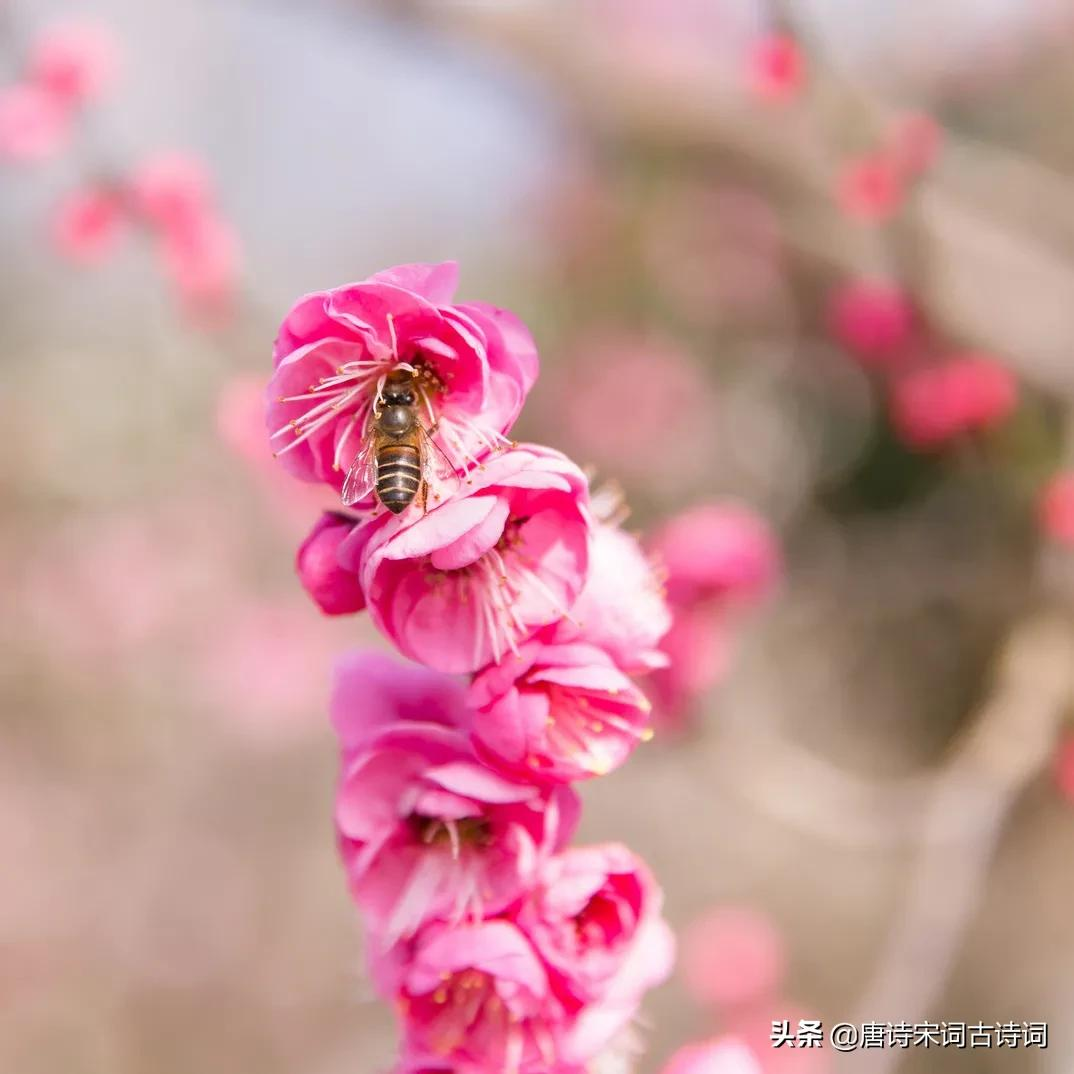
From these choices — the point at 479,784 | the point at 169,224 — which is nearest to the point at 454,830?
the point at 479,784

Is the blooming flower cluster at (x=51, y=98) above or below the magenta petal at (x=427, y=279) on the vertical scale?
above

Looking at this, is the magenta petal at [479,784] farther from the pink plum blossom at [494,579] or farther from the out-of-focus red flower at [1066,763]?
the out-of-focus red flower at [1066,763]

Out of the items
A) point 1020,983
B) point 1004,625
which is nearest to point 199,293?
point 1004,625

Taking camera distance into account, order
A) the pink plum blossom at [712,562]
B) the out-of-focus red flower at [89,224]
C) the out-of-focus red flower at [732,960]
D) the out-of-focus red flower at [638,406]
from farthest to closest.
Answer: the out-of-focus red flower at [638,406] → the out-of-focus red flower at [732,960] → the out-of-focus red flower at [89,224] → the pink plum blossom at [712,562]

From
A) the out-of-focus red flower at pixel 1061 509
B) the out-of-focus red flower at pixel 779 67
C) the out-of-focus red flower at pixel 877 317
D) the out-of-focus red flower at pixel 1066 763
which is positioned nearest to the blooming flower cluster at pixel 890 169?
the out-of-focus red flower at pixel 779 67

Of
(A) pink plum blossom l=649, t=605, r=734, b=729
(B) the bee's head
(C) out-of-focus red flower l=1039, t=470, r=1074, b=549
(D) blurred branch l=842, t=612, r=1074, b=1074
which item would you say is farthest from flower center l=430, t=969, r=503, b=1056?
(C) out-of-focus red flower l=1039, t=470, r=1074, b=549
